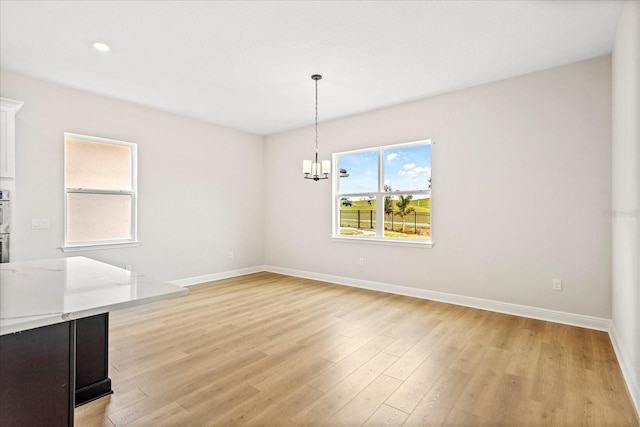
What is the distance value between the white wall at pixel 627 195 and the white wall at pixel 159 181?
5.29m

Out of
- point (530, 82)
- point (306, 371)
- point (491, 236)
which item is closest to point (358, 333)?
point (306, 371)

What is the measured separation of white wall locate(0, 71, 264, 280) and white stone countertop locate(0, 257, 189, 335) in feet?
7.63

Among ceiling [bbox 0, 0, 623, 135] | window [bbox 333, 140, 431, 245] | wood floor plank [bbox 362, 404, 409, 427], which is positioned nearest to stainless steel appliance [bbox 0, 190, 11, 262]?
ceiling [bbox 0, 0, 623, 135]

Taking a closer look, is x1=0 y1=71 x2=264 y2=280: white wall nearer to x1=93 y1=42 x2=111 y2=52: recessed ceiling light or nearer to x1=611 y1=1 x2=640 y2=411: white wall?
x1=93 y1=42 x2=111 y2=52: recessed ceiling light

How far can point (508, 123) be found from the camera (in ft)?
12.3

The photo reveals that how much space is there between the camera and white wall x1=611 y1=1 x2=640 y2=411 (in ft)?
6.59

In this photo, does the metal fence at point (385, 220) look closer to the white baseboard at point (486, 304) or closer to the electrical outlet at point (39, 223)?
the white baseboard at point (486, 304)

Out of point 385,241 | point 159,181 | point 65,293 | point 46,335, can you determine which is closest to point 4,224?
point 159,181

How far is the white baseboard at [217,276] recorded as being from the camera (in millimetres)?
5184

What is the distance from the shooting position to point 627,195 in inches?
92.4

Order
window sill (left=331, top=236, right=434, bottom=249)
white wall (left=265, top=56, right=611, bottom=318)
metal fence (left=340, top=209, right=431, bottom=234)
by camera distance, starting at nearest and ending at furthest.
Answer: white wall (left=265, top=56, right=611, bottom=318) < window sill (left=331, top=236, right=434, bottom=249) < metal fence (left=340, top=209, right=431, bottom=234)

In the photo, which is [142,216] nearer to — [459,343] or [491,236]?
[459,343]

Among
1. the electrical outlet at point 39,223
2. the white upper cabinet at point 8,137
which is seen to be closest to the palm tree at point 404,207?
the electrical outlet at point 39,223

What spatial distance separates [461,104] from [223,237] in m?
4.40
